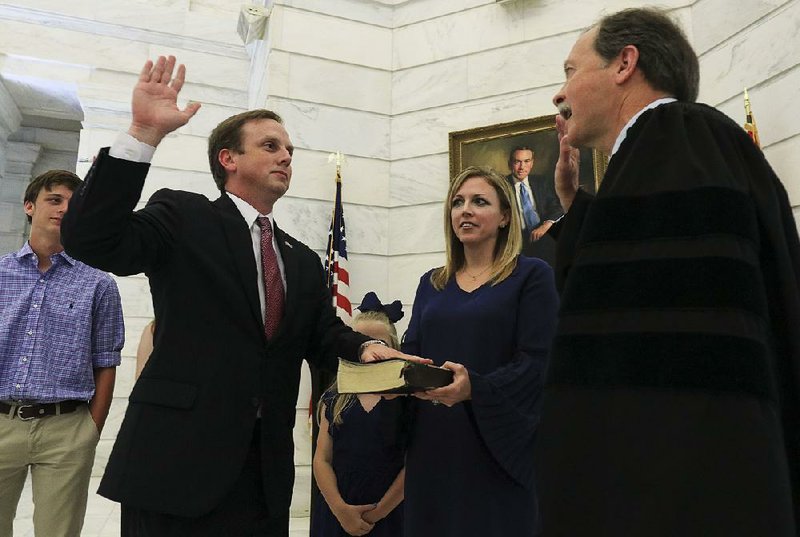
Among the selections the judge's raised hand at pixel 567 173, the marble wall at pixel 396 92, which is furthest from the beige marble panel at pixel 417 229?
the judge's raised hand at pixel 567 173

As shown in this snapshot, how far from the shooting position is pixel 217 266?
7.05 feet

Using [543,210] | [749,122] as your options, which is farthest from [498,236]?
[543,210]

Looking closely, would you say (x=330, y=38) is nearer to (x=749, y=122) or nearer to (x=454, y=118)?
(x=454, y=118)

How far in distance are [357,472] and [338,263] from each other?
325cm

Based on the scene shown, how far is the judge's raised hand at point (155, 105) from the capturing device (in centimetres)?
192

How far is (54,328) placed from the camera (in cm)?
335

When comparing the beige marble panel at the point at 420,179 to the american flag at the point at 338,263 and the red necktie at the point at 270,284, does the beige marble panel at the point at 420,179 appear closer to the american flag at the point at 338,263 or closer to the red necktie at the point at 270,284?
the american flag at the point at 338,263

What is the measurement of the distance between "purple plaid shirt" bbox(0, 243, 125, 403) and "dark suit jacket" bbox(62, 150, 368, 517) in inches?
58.9

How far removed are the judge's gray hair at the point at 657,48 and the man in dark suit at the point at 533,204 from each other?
440cm

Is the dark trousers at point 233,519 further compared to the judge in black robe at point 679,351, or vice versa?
the dark trousers at point 233,519

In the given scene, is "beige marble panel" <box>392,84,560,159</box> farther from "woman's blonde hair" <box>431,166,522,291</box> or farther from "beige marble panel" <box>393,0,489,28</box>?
"woman's blonde hair" <box>431,166,522,291</box>

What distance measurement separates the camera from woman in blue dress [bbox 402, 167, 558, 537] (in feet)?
7.84

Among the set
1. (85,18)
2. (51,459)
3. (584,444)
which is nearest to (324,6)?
(85,18)

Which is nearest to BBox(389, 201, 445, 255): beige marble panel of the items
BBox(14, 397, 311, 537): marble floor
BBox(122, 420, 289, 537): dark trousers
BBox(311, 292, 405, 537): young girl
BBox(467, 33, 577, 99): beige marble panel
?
BBox(467, 33, 577, 99): beige marble panel
